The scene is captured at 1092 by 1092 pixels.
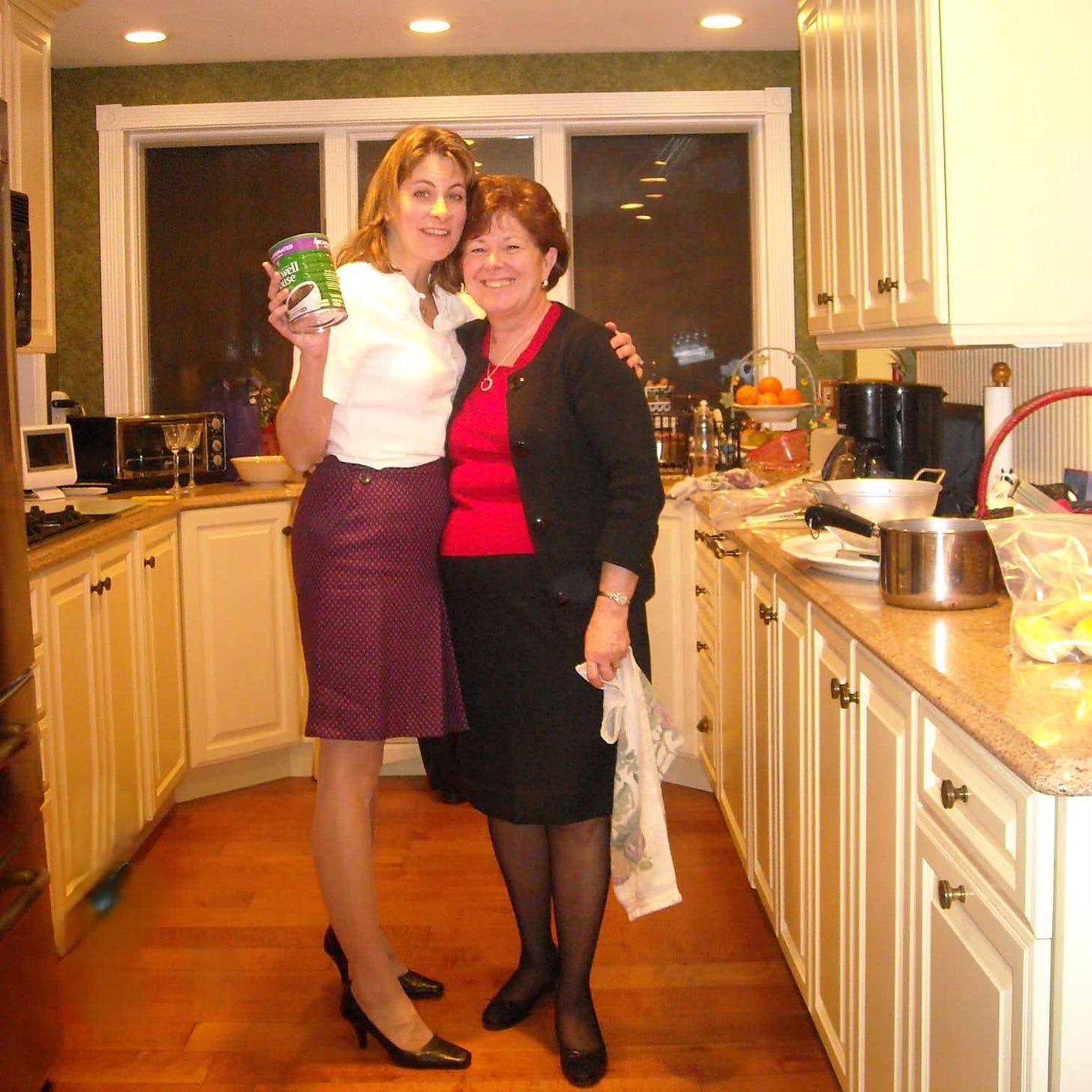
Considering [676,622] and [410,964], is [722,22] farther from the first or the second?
[410,964]

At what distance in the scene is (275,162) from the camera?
174 inches

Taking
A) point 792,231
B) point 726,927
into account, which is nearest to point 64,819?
point 726,927

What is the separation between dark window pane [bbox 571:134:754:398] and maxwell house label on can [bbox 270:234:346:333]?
2.77 m

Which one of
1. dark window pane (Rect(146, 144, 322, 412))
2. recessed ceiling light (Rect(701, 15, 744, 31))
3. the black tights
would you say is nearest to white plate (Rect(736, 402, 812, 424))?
recessed ceiling light (Rect(701, 15, 744, 31))

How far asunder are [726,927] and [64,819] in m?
1.41

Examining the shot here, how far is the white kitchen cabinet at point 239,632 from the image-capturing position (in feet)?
11.9

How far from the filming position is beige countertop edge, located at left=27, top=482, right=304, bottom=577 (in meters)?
2.59

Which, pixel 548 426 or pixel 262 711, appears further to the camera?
pixel 262 711

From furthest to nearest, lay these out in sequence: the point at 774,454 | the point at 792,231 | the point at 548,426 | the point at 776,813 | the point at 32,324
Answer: the point at 792,231 < the point at 774,454 < the point at 32,324 < the point at 776,813 < the point at 548,426

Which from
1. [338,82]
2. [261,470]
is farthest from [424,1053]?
[338,82]

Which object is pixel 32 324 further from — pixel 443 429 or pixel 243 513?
pixel 443 429

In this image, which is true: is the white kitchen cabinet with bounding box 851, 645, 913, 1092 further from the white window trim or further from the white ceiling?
the white window trim

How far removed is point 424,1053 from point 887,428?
5.11ft

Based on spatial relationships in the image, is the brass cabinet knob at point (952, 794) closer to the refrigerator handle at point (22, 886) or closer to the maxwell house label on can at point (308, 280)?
the maxwell house label on can at point (308, 280)
